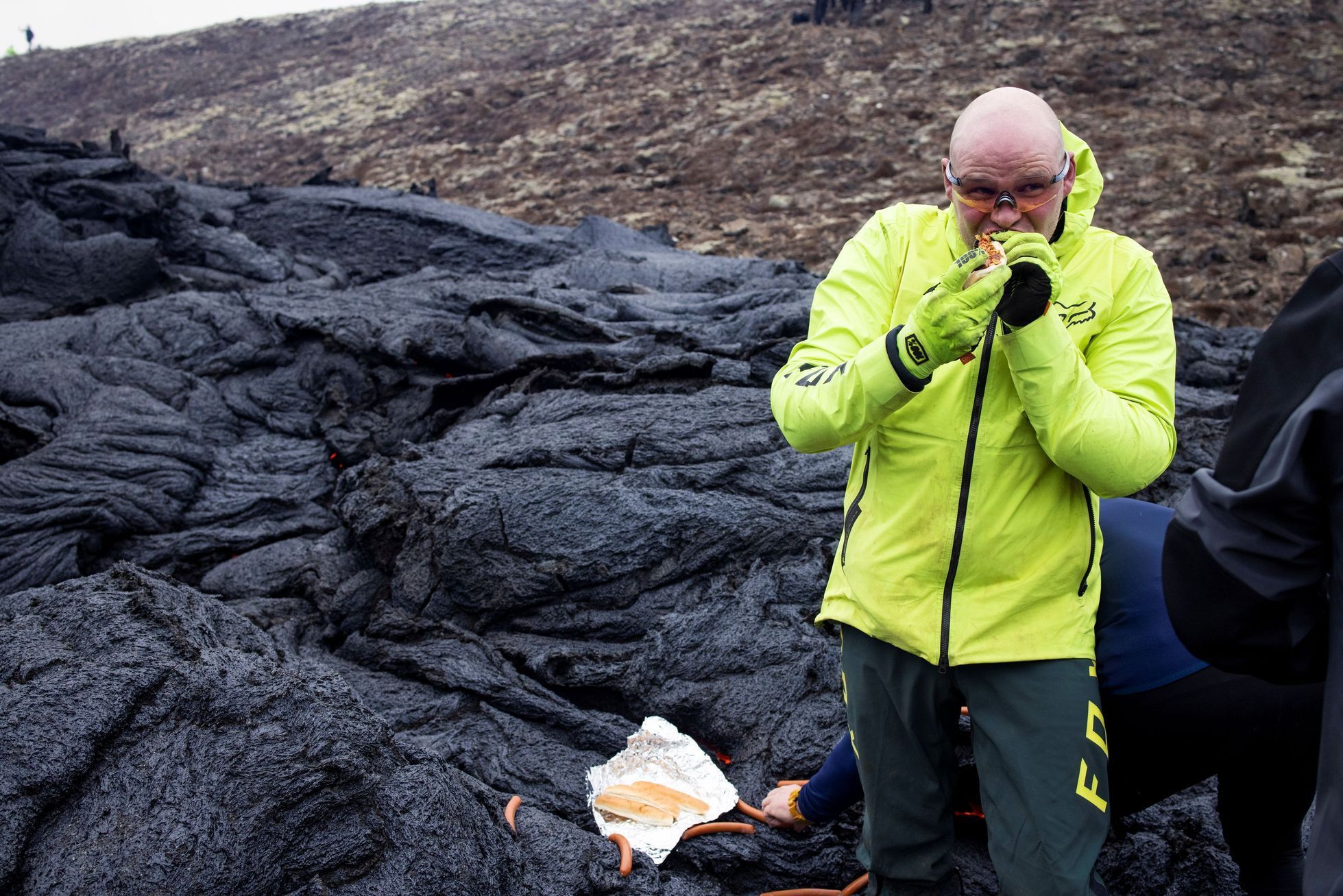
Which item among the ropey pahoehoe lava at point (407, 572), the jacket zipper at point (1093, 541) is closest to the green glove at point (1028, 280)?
the jacket zipper at point (1093, 541)

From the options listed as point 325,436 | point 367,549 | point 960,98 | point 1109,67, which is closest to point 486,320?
point 325,436

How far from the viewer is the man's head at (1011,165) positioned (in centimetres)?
239

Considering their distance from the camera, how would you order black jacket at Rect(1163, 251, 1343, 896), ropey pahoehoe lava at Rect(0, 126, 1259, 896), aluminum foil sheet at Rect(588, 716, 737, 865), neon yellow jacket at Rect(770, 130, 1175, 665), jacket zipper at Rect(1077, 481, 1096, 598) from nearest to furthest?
black jacket at Rect(1163, 251, 1343, 896) → neon yellow jacket at Rect(770, 130, 1175, 665) → jacket zipper at Rect(1077, 481, 1096, 598) → ropey pahoehoe lava at Rect(0, 126, 1259, 896) → aluminum foil sheet at Rect(588, 716, 737, 865)

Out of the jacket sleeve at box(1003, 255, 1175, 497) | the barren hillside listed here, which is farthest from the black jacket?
the barren hillside

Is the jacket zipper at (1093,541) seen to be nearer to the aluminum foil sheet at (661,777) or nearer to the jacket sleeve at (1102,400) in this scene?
the jacket sleeve at (1102,400)

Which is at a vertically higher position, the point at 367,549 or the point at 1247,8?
the point at 1247,8

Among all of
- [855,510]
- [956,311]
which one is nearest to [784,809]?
[855,510]

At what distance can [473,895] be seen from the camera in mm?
2742

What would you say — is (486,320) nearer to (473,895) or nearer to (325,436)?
(325,436)

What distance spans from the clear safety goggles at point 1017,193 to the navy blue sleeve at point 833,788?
1.64 metres

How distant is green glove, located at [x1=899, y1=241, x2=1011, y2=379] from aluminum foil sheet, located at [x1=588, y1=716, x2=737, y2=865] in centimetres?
207

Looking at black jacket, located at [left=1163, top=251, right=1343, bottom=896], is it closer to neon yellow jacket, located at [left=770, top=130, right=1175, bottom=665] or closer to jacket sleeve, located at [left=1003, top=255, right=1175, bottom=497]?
jacket sleeve, located at [left=1003, top=255, right=1175, bottom=497]

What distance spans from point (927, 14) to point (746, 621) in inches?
1017

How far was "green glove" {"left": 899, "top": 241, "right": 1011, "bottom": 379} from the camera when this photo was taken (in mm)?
2215
